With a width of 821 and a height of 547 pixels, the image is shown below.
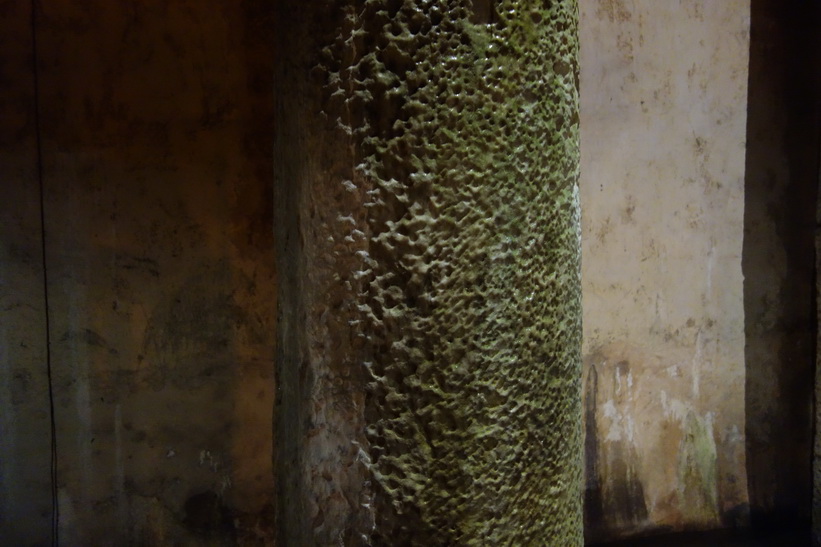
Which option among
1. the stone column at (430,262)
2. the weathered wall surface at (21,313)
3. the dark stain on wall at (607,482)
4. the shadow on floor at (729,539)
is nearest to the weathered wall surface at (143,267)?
the weathered wall surface at (21,313)

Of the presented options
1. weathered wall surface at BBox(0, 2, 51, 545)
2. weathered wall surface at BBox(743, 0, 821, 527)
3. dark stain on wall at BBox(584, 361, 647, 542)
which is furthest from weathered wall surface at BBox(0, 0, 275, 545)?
weathered wall surface at BBox(743, 0, 821, 527)

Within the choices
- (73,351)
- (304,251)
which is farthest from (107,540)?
(304,251)

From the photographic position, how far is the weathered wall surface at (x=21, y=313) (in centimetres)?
178

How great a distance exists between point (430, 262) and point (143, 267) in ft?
3.48

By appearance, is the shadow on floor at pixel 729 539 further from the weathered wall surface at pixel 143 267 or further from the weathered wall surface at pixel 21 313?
the weathered wall surface at pixel 21 313

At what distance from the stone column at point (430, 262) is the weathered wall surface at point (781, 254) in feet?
5.87

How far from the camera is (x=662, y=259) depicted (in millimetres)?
2559

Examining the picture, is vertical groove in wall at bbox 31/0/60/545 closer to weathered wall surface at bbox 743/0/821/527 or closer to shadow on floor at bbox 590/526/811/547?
shadow on floor at bbox 590/526/811/547

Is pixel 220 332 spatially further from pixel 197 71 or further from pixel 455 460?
pixel 455 460

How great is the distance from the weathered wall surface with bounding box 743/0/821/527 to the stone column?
1.79 meters

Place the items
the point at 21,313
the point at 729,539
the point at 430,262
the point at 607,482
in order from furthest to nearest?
the point at 729,539 → the point at 607,482 → the point at 21,313 → the point at 430,262

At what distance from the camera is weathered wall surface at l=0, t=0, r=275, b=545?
1.82 m

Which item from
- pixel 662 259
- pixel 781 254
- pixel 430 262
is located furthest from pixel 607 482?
pixel 430 262

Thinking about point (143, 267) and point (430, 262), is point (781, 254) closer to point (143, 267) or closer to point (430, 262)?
point (430, 262)
